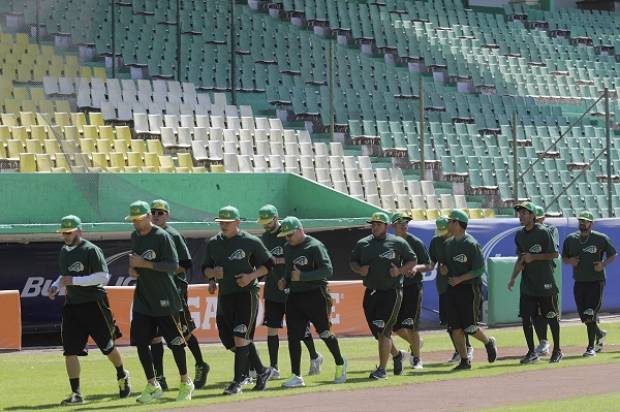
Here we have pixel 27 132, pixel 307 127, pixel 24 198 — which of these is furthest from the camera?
pixel 307 127

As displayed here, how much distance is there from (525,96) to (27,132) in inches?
723

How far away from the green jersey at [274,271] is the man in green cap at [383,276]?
Result: 0.87m

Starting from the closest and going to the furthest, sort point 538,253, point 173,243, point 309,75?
point 173,243 < point 538,253 < point 309,75

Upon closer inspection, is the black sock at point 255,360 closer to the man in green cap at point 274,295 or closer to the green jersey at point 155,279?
the man in green cap at point 274,295

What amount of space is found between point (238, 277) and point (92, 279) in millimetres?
1508

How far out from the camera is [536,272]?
1772 centimetres

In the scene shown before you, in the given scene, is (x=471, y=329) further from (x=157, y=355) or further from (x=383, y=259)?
(x=157, y=355)

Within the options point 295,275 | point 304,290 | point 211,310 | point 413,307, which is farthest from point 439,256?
point 211,310

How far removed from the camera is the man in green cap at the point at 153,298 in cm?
1369

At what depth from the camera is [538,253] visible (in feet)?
58.1

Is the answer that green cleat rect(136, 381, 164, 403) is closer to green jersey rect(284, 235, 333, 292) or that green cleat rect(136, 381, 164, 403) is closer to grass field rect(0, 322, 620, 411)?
grass field rect(0, 322, 620, 411)

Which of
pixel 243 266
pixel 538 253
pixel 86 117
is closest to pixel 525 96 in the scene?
pixel 86 117

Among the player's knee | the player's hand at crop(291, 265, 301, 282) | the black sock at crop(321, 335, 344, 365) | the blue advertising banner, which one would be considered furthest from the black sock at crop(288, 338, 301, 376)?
the blue advertising banner

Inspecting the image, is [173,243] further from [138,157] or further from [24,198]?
[138,157]
